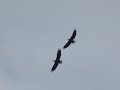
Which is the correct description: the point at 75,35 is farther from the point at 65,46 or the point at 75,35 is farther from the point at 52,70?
the point at 52,70

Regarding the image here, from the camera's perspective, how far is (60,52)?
358ft

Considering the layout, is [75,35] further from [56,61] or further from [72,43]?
[56,61]

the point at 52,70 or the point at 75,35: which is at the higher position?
the point at 75,35

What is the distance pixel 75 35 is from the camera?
114m

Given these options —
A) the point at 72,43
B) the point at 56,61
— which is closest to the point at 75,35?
the point at 72,43

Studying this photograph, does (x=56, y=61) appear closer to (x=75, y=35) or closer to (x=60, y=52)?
(x=60, y=52)

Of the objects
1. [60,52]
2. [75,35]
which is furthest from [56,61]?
[75,35]

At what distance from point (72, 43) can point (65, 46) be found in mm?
2901

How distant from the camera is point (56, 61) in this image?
109250mm

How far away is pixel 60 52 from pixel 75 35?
26.0 feet

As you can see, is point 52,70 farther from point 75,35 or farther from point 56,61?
point 75,35

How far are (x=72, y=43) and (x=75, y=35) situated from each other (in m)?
2.86

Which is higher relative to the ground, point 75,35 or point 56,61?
point 75,35

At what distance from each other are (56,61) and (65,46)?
274 inches
